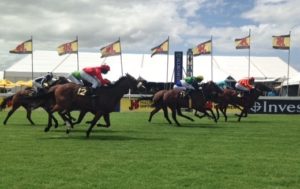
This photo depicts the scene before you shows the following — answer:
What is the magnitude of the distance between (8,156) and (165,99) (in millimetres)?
12359

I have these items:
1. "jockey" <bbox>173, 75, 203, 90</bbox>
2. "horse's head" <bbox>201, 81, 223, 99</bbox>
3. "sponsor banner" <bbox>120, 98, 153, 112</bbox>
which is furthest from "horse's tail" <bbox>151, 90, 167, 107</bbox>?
"sponsor banner" <bbox>120, 98, 153, 112</bbox>

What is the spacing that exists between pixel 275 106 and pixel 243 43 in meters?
15.2

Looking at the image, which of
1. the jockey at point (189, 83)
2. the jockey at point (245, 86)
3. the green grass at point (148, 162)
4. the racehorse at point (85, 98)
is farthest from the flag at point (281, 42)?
the racehorse at point (85, 98)

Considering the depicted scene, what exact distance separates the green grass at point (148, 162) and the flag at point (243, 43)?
112 feet

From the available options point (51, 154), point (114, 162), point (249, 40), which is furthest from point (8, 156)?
point (249, 40)

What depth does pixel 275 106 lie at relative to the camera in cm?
3622

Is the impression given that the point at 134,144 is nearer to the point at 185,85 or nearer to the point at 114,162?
the point at 114,162

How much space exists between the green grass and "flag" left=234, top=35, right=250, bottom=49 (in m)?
34.2

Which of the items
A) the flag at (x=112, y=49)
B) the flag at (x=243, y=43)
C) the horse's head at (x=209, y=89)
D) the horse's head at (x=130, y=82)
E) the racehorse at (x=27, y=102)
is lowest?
the racehorse at (x=27, y=102)

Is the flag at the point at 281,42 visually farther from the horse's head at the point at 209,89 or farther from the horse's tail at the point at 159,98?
the horse's tail at the point at 159,98

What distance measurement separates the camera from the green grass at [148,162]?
8.65 metres

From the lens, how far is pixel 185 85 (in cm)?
2378

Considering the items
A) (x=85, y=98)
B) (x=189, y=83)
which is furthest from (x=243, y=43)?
(x=85, y=98)

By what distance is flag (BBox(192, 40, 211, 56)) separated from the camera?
5081 cm
